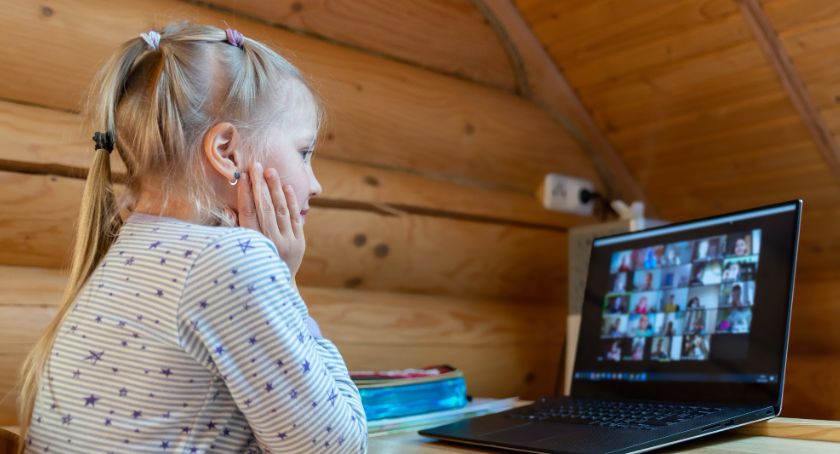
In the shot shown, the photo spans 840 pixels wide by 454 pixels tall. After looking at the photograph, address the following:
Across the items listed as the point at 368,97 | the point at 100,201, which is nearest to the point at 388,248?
the point at 368,97

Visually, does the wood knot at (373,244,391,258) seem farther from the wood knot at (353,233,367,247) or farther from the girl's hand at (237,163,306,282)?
the girl's hand at (237,163,306,282)

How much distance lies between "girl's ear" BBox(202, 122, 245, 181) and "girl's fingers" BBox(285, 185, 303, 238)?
7cm

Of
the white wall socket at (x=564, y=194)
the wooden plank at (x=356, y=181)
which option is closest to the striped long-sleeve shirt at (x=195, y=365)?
the wooden plank at (x=356, y=181)

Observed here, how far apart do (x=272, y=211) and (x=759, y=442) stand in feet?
2.12

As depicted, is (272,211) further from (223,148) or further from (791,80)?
(791,80)

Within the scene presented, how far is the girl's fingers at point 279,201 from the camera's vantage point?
3.44ft

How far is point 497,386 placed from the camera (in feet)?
6.27

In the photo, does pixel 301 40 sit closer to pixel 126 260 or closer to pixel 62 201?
pixel 62 201

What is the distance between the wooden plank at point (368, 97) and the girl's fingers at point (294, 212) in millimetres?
511

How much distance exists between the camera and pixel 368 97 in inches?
67.0

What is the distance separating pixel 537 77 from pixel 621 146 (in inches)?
10.7

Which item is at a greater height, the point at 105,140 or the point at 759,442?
the point at 105,140

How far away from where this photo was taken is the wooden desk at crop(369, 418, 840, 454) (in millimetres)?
964

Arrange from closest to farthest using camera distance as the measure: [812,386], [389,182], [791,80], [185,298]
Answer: [185,298] < [791,80] < [389,182] < [812,386]
